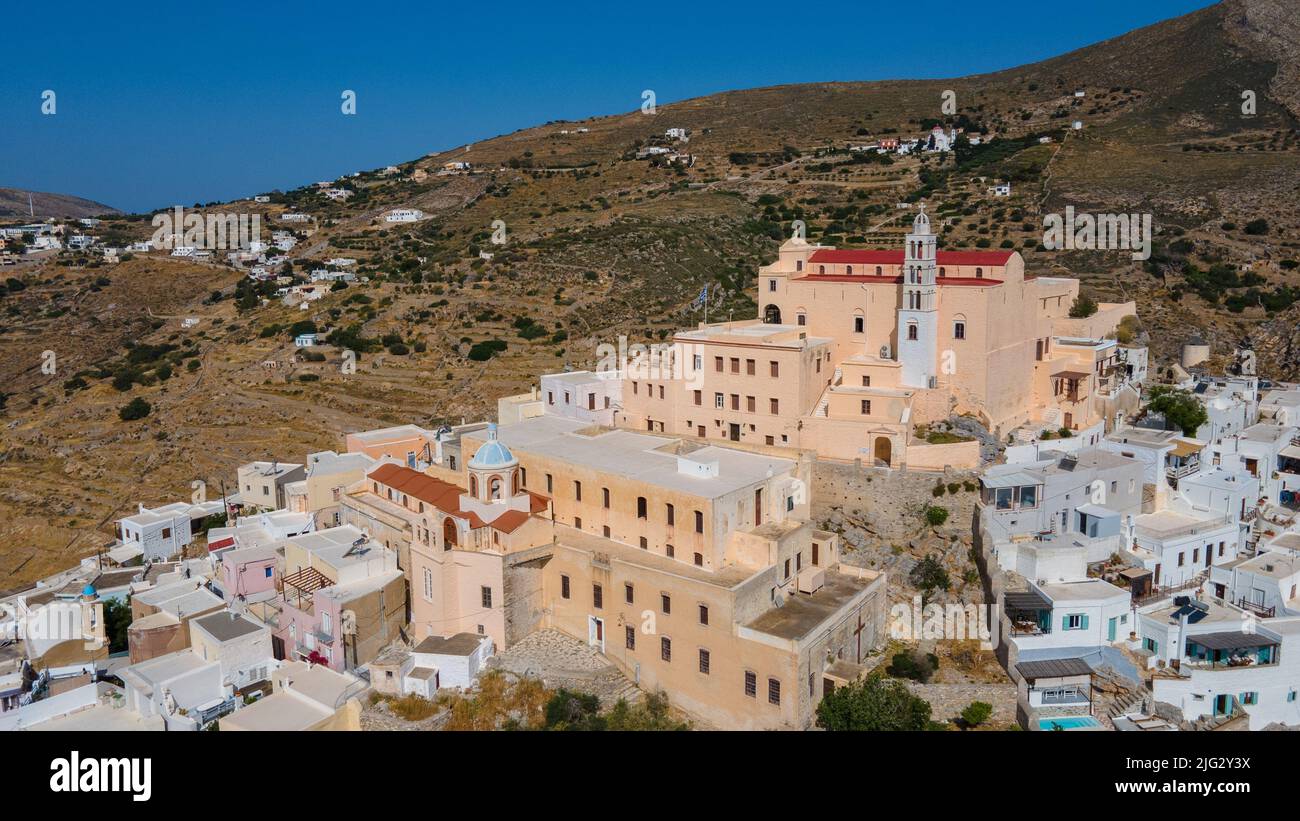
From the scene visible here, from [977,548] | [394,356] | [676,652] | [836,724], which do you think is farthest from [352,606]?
[394,356]

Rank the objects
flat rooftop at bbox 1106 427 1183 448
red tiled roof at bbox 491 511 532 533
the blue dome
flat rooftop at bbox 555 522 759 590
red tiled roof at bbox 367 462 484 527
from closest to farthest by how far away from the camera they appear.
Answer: flat rooftop at bbox 555 522 759 590 → red tiled roof at bbox 491 511 532 533 → the blue dome → red tiled roof at bbox 367 462 484 527 → flat rooftop at bbox 1106 427 1183 448

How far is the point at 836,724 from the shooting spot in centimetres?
1917

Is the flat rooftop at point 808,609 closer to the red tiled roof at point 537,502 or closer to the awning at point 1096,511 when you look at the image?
the awning at point 1096,511

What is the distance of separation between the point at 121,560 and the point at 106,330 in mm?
40956

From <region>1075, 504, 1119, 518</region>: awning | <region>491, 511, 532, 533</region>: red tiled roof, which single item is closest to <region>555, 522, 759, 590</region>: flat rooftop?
<region>491, 511, 532, 533</region>: red tiled roof

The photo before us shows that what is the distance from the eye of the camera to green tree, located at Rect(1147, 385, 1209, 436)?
32.2 meters

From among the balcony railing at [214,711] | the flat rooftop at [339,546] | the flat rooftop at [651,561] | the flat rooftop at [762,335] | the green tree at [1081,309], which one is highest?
the green tree at [1081,309]

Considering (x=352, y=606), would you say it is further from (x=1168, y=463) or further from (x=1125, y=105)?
(x=1125, y=105)

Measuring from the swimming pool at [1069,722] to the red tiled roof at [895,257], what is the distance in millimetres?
15115

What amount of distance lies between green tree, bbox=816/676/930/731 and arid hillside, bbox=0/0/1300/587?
30.5m

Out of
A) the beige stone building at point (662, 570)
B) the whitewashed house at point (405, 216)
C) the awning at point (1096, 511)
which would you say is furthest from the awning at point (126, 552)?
the whitewashed house at point (405, 216)

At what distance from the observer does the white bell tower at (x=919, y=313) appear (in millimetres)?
28406

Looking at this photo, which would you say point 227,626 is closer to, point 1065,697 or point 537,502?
point 537,502

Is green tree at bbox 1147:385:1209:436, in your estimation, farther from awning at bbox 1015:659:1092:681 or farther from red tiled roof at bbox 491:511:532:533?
red tiled roof at bbox 491:511:532:533
